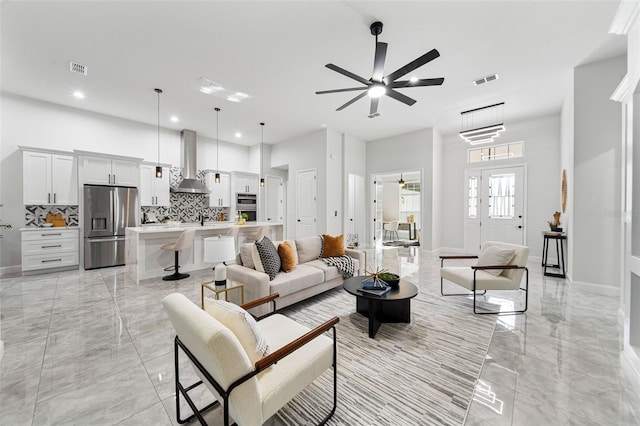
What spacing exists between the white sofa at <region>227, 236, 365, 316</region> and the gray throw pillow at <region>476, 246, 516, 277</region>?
5.69ft

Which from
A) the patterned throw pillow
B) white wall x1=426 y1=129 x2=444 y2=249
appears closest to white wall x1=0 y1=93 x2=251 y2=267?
the patterned throw pillow

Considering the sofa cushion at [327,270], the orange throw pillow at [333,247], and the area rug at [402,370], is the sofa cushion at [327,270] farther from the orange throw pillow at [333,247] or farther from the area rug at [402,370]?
the area rug at [402,370]

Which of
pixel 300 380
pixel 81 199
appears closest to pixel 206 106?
pixel 81 199

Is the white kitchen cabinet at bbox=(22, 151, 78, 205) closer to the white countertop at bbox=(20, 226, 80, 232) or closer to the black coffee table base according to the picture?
the white countertop at bbox=(20, 226, 80, 232)

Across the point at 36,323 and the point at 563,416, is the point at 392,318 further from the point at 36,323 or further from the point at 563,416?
the point at 36,323

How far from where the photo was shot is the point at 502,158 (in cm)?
650

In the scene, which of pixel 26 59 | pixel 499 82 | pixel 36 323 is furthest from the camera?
pixel 499 82

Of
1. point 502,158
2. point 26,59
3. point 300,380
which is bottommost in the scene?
point 300,380

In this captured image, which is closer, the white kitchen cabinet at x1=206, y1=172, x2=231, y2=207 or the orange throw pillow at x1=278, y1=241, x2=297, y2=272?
the orange throw pillow at x1=278, y1=241, x2=297, y2=272

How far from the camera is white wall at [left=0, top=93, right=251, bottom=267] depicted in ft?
15.5

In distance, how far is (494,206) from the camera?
6.57 metres

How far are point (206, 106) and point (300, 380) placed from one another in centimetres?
552

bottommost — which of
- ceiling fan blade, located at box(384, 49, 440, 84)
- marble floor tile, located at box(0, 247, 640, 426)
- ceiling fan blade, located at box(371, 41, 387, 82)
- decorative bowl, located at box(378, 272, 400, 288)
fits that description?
marble floor tile, located at box(0, 247, 640, 426)

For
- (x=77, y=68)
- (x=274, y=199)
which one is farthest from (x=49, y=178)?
(x=274, y=199)
